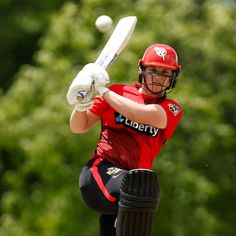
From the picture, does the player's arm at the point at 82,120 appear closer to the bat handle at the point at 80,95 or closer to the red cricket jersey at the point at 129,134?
the red cricket jersey at the point at 129,134

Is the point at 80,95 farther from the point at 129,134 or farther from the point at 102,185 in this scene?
the point at 102,185

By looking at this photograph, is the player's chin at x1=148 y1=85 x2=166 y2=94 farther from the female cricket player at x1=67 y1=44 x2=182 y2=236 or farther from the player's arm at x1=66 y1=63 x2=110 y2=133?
the player's arm at x1=66 y1=63 x2=110 y2=133

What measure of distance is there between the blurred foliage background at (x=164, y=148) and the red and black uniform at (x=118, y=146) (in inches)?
292

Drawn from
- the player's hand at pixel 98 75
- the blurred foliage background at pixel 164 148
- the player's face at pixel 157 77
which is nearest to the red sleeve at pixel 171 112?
the player's face at pixel 157 77

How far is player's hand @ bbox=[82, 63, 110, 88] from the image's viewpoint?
588cm

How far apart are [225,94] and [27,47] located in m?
4.95

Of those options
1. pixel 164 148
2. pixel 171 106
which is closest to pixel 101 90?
pixel 171 106

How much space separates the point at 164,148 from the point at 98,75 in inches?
337

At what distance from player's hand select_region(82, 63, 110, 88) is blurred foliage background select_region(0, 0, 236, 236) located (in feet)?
25.0

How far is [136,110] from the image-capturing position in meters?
5.87

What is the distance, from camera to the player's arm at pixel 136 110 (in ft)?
19.2

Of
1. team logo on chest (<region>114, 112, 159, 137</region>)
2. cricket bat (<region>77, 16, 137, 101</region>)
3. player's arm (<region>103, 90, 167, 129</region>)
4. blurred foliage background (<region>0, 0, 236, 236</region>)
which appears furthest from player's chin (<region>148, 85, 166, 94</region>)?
blurred foliage background (<region>0, 0, 236, 236</region>)

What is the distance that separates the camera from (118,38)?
6430 millimetres

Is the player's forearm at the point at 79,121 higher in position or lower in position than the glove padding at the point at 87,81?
lower
